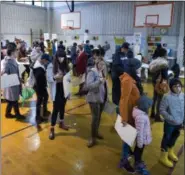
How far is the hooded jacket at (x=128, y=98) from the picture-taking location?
7.07 ft

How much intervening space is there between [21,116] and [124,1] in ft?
26.4

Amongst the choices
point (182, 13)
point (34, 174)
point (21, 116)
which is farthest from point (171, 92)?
point (182, 13)

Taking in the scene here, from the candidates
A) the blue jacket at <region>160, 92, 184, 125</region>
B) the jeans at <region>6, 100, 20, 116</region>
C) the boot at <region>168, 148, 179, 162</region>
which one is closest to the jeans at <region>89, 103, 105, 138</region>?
the blue jacket at <region>160, 92, 184, 125</region>

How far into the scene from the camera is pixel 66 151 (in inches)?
110

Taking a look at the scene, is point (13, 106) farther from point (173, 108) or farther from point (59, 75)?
point (173, 108)

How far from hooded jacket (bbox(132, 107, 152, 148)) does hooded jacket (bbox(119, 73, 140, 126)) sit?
8 cm

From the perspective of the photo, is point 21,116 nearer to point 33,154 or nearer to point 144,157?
point 33,154

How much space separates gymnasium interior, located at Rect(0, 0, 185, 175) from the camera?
252 centimetres

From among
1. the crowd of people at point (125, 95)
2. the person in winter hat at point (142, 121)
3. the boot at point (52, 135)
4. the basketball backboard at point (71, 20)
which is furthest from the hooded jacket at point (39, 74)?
the basketball backboard at point (71, 20)

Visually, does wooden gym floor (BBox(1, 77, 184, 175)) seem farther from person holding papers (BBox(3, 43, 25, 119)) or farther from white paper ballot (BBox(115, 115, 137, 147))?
white paper ballot (BBox(115, 115, 137, 147))

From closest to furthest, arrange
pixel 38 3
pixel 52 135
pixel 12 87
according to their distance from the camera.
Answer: pixel 52 135 < pixel 12 87 < pixel 38 3

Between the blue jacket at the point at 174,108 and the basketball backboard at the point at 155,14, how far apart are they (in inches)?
269

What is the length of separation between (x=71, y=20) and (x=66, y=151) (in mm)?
10670

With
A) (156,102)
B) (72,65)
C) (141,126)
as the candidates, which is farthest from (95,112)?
(72,65)
